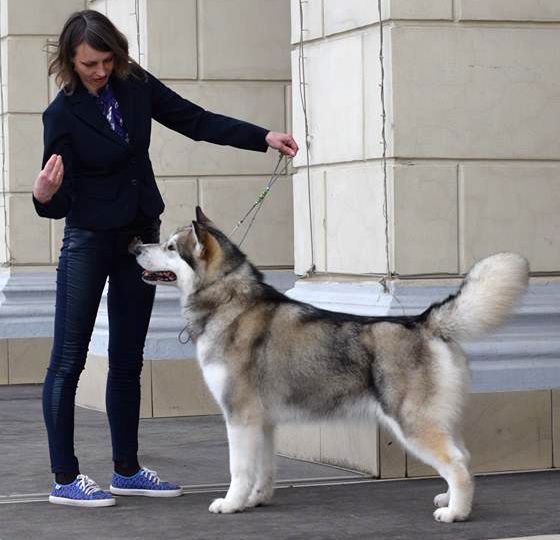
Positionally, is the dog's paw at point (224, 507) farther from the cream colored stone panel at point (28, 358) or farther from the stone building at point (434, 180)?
the cream colored stone panel at point (28, 358)

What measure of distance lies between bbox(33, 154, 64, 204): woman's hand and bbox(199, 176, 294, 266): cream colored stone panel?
14.1 feet

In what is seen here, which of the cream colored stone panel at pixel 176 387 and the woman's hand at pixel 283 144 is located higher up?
the woman's hand at pixel 283 144

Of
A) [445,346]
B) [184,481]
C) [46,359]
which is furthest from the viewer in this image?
[46,359]

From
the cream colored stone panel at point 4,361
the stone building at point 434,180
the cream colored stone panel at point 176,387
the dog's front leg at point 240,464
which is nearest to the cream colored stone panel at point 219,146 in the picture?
the cream colored stone panel at point 176,387

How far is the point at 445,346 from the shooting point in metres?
6.57

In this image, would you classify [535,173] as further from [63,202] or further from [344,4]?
[63,202]

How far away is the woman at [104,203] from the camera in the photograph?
6.79 meters

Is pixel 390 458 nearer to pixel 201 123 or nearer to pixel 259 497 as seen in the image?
pixel 259 497

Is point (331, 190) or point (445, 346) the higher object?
point (331, 190)

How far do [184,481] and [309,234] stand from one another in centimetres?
159

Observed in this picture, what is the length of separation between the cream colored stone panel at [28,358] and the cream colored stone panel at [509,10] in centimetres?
627

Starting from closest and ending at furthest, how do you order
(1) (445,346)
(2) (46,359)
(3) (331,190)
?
(1) (445,346) < (3) (331,190) < (2) (46,359)

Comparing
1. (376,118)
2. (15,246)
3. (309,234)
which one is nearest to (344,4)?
(376,118)

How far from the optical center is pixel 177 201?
35.5 ft
